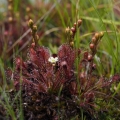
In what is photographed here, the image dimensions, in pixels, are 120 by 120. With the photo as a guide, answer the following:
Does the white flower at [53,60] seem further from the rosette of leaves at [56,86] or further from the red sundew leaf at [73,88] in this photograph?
the red sundew leaf at [73,88]

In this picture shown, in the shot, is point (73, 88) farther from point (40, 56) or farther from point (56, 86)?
point (40, 56)

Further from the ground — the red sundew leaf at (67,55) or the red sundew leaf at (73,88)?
the red sundew leaf at (67,55)

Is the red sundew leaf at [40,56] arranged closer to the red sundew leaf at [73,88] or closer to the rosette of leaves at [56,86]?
the rosette of leaves at [56,86]

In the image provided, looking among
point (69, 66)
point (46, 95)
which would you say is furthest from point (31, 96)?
point (69, 66)

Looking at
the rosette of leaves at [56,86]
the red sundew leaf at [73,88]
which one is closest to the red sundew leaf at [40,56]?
the rosette of leaves at [56,86]

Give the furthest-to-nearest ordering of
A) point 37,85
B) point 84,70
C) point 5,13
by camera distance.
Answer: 1. point 5,13
2. point 84,70
3. point 37,85

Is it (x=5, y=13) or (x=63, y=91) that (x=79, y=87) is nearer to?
(x=63, y=91)

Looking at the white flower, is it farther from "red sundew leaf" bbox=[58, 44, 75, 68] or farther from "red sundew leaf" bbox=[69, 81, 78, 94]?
"red sundew leaf" bbox=[69, 81, 78, 94]

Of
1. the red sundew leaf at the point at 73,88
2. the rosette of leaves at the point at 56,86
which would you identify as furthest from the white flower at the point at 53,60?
the red sundew leaf at the point at 73,88

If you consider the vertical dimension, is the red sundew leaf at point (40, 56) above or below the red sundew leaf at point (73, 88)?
above
